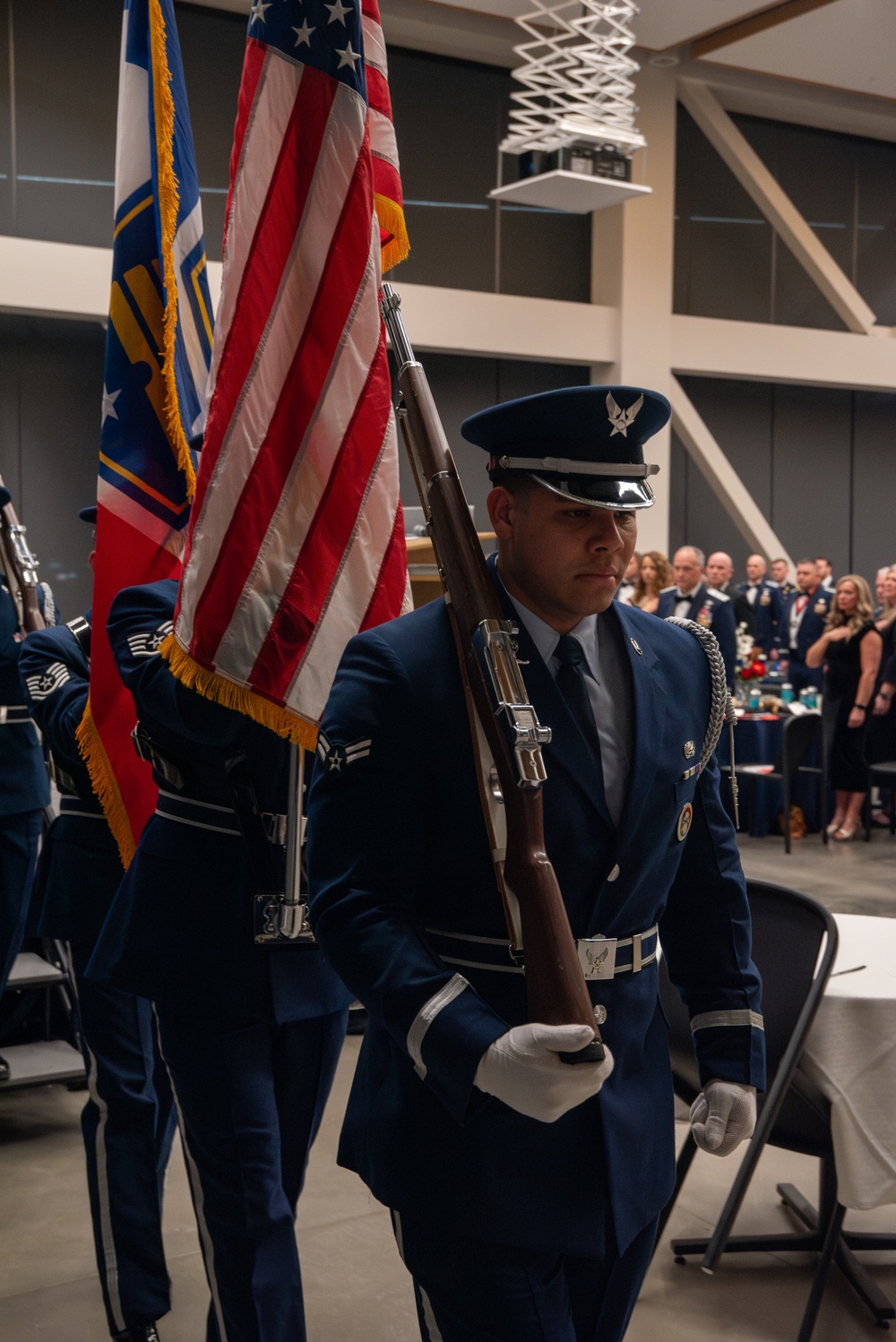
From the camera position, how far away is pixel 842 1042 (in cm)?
270

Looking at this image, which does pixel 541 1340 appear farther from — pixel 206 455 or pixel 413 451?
pixel 206 455

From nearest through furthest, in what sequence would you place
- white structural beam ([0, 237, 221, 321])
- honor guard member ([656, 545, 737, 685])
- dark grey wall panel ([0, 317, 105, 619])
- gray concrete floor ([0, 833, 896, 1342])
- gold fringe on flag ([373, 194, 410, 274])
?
gold fringe on flag ([373, 194, 410, 274])
gray concrete floor ([0, 833, 896, 1342])
honor guard member ([656, 545, 737, 685])
white structural beam ([0, 237, 221, 321])
dark grey wall panel ([0, 317, 105, 619])

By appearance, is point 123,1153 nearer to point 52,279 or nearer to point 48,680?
point 48,680

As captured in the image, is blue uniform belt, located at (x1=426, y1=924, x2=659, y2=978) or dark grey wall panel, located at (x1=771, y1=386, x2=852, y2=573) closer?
blue uniform belt, located at (x1=426, y1=924, x2=659, y2=978)

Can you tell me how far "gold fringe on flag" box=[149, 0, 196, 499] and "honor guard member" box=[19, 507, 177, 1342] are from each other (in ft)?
1.84

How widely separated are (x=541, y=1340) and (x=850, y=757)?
318 inches

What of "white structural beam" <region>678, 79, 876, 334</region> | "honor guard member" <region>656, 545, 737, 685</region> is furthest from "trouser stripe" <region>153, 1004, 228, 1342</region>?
"white structural beam" <region>678, 79, 876, 334</region>

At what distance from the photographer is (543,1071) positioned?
4.25ft

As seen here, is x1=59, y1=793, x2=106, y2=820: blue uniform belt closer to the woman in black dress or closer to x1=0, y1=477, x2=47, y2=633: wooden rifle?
x1=0, y1=477, x2=47, y2=633: wooden rifle

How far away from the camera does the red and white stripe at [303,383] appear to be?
210 cm

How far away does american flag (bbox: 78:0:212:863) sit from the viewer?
2.55 meters

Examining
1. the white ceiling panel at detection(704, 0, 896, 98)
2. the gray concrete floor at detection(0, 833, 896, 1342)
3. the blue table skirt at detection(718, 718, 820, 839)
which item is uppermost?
the white ceiling panel at detection(704, 0, 896, 98)

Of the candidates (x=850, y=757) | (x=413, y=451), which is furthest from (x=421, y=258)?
(x=413, y=451)

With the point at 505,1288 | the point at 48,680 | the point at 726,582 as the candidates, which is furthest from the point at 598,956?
the point at 726,582
